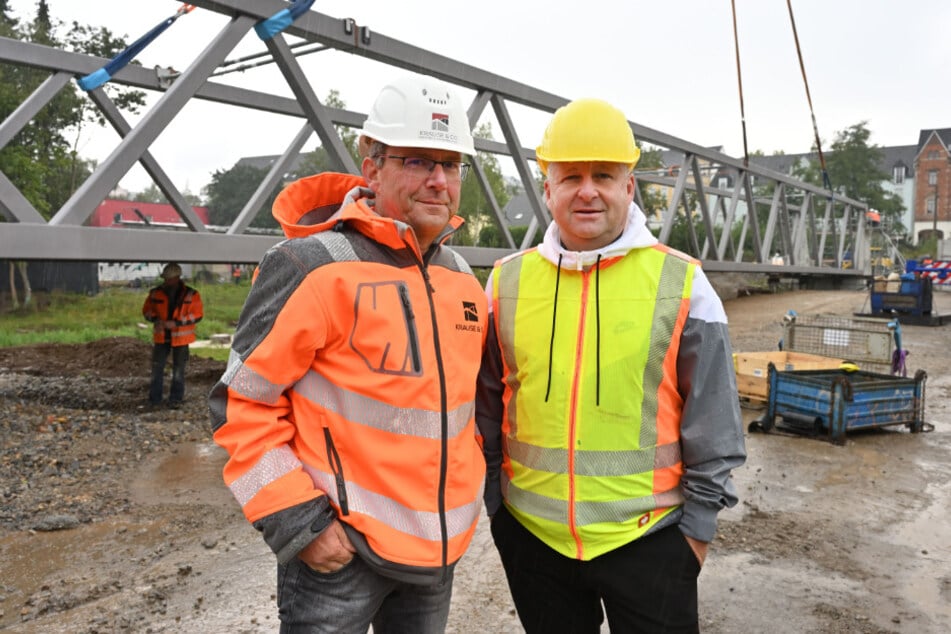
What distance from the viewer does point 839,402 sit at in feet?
23.4

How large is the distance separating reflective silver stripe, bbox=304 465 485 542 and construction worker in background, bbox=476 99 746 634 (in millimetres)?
372

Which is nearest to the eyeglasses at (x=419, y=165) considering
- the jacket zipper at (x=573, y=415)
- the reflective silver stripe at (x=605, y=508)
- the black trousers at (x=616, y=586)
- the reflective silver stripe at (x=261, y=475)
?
the jacket zipper at (x=573, y=415)

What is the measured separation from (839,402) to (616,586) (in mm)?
6106

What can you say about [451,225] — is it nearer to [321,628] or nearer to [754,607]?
[321,628]

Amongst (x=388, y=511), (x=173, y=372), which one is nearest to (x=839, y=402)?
(x=388, y=511)

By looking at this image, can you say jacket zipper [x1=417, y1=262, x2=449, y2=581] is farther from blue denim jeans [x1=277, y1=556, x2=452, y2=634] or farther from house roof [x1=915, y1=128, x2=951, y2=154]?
house roof [x1=915, y1=128, x2=951, y2=154]

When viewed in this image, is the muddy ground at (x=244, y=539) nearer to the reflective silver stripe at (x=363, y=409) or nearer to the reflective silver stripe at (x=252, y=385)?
the reflective silver stripe at (x=363, y=409)

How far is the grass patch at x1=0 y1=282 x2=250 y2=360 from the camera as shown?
16109 mm

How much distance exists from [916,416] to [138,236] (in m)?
7.73

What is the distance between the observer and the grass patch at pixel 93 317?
16.1 m

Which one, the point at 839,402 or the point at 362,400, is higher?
the point at 362,400

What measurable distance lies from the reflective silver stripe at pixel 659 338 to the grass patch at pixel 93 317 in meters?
15.4

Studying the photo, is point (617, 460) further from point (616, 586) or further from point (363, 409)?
point (363, 409)

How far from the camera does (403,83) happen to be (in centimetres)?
195
